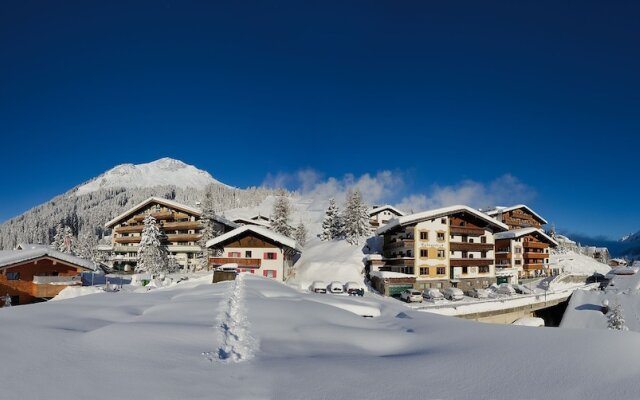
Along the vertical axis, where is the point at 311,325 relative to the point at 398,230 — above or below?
below

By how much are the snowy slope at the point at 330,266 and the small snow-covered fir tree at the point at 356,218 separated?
6.06 meters

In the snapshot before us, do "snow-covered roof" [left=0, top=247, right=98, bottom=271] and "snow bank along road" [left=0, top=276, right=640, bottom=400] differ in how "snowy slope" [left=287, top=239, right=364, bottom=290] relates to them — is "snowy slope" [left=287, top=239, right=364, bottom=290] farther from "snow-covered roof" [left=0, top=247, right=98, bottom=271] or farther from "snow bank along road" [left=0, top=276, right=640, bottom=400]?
"snow bank along road" [left=0, top=276, right=640, bottom=400]

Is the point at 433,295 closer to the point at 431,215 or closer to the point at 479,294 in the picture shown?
the point at 479,294

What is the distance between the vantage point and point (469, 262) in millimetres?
48500

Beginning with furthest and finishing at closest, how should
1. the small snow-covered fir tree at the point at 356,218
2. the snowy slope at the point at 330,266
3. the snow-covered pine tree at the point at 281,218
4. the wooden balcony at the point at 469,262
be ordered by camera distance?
the small snow-covered fir tree at the point at 356,218
the snow-covered pine tree at the point at 281,218
the snowy slope at the point at 330,266
the wooden balcony at the point at 469,262

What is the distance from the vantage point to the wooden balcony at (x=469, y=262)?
47.4 metres

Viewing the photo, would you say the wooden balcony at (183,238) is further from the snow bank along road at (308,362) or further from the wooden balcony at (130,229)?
the snow bank along road at (308,362)

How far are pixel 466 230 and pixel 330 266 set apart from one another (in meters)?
18.7

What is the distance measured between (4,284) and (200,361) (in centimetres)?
3155

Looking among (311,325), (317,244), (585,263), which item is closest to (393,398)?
(311,325)

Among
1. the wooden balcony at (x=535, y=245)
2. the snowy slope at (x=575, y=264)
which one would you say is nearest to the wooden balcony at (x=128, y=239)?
the wooden balcony at (x=535, y=245)

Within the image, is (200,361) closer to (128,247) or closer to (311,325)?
(311,325)

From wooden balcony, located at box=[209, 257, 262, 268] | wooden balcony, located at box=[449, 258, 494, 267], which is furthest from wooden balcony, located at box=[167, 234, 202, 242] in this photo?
wooden balcony, located at box=[449, 258, 494, 267]

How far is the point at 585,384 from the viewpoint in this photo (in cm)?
569
